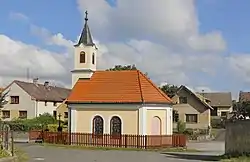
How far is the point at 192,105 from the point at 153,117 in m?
36.7

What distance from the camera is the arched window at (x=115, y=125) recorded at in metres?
49.2

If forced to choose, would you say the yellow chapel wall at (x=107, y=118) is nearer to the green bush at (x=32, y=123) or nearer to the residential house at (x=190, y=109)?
the green bush at (x=32, y=123)

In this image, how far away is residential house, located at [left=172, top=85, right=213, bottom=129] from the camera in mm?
83812

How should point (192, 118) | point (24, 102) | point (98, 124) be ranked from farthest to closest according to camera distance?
point (192, 118) → point (24, 102) → point (98, 124)

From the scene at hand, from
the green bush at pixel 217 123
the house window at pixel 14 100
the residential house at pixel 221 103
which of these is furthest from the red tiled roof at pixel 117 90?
the residential house at pixel 221 103

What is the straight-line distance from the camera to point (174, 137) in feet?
159

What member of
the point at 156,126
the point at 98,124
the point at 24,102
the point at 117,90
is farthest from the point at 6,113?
the point at 156,126

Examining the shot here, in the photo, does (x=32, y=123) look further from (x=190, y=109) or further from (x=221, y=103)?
(x=221, y=103)

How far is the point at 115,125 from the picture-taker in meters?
49.3

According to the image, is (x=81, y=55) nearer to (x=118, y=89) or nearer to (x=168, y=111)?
(x=118, y=89)

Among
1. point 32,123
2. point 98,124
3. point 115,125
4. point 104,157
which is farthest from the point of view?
point 32,123

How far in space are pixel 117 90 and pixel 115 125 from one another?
3.55 metres

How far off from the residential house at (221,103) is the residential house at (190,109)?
65.8 feet

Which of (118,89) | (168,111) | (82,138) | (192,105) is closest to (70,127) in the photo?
(82,138)
